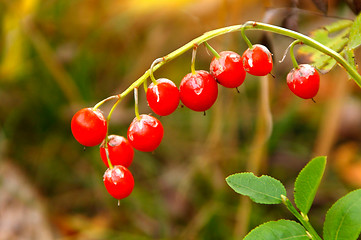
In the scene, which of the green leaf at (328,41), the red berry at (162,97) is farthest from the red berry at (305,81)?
the red berry at (162,97)

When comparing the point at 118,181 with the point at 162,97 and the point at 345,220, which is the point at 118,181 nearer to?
the point at 162,97

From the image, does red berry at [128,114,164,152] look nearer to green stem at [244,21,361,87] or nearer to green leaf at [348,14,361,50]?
green stem at [244,21,361,87]

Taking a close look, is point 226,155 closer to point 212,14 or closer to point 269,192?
point 212,14

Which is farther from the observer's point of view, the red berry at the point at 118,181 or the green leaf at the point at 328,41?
the green leaf at the point at 328,41

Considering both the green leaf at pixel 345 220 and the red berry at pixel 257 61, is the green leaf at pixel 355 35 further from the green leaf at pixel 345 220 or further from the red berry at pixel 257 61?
the green leaf at pixel 345 220

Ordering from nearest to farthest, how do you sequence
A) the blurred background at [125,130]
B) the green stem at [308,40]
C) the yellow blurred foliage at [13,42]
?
the green stem at [308,40] < the blurred background at [125,130] < the yellow blurred foliage at [13,42]

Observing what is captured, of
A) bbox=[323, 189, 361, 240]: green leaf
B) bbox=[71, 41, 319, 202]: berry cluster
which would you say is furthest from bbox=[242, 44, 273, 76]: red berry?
bbox=[323, 189, 361, 240]: green leaf

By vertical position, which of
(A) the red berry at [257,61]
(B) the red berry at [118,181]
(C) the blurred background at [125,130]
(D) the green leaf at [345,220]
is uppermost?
(A) the red berry at [257,61]
